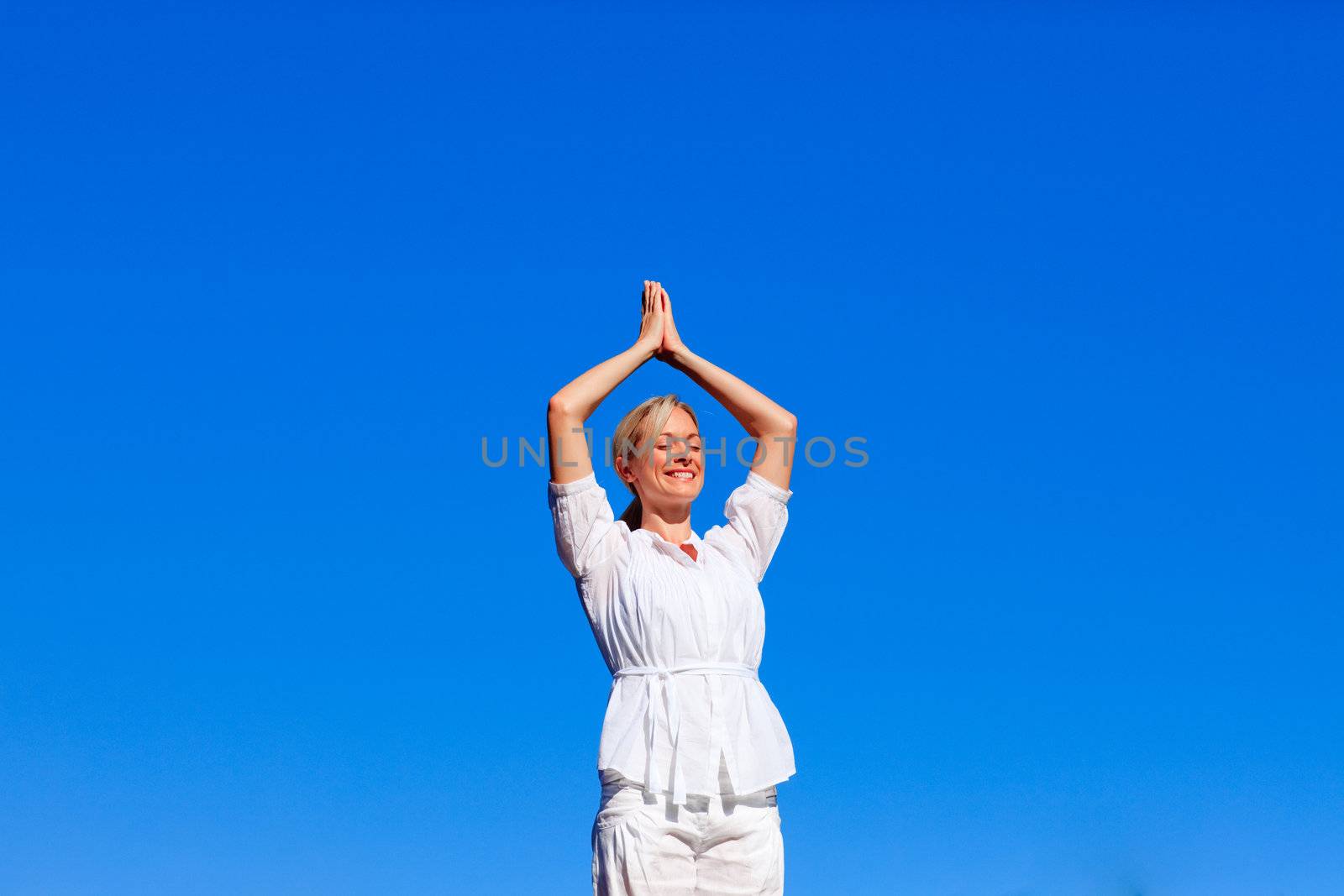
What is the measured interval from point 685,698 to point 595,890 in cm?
72

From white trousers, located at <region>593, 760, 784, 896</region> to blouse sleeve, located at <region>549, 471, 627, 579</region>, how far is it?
0.77 m

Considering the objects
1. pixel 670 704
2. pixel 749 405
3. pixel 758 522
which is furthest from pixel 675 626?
pixel 749 405

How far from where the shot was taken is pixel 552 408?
5.46 m

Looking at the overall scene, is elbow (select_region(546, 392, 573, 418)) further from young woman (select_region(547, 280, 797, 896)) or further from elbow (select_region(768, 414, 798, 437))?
elbow (select_region(768, 414, 798, 437))

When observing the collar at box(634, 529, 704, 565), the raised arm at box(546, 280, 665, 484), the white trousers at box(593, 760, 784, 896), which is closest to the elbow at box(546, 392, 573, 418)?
the raised arm at box(546, 280, 665, 484)

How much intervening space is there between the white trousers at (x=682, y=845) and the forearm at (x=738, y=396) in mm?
1376

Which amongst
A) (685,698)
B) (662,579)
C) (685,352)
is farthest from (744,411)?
(685,698)

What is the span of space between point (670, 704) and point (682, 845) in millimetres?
477

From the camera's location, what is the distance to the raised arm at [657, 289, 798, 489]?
19.4ft

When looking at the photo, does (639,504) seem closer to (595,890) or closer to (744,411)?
(744,411)

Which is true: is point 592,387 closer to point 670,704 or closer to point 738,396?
point 738,396

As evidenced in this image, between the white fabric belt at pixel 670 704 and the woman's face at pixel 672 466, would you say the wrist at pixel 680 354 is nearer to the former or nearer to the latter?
the woman's face at pixel 672 466

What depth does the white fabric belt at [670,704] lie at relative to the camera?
518 centimetres

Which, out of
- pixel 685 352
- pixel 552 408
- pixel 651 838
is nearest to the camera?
pixel 651 838
